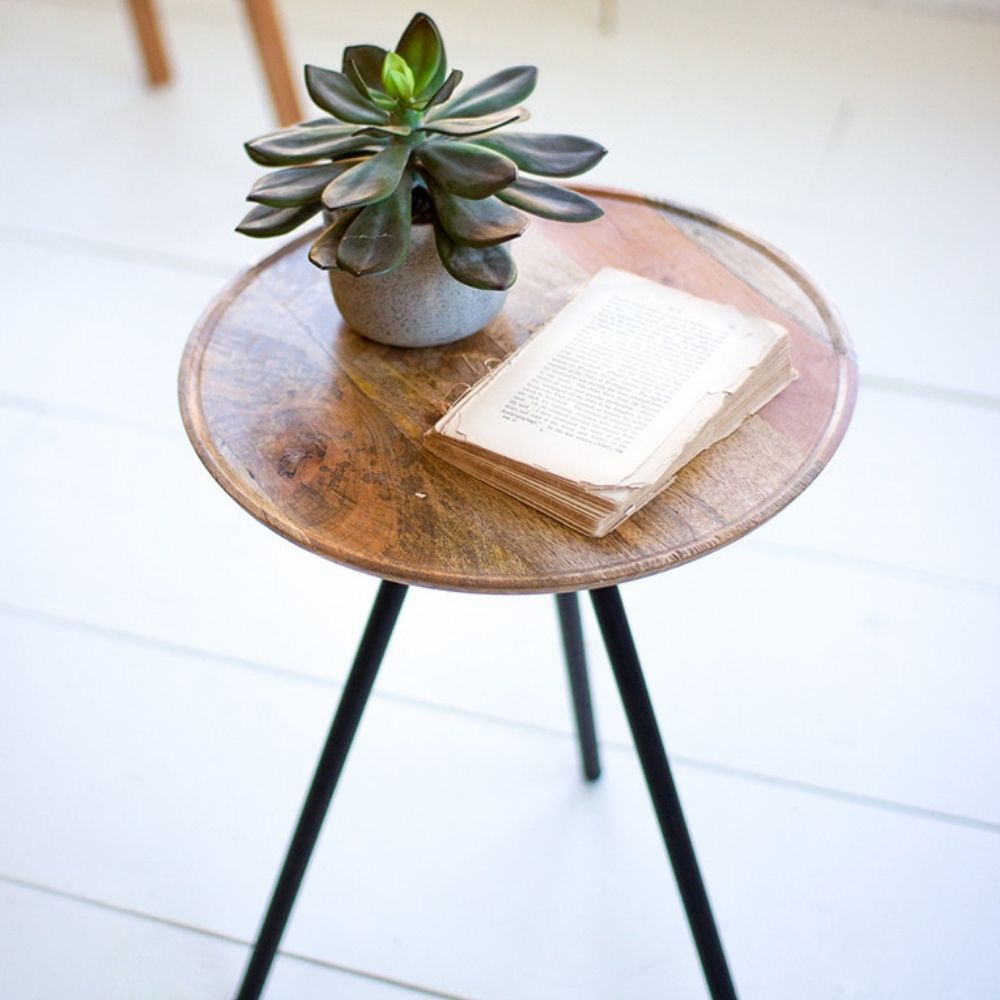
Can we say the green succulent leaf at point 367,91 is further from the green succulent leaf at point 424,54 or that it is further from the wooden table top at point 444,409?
the wooden table top at point 444,409

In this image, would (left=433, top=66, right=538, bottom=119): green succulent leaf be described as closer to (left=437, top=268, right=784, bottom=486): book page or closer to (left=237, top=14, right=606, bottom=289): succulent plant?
(left=237, top=14, right=606, bottom=289): succulent plant

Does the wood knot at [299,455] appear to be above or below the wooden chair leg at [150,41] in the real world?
above

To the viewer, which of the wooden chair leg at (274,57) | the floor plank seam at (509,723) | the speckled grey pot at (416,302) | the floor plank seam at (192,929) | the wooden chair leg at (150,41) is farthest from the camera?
the wooden chair leg at (150,41)

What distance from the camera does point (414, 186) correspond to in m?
0.96

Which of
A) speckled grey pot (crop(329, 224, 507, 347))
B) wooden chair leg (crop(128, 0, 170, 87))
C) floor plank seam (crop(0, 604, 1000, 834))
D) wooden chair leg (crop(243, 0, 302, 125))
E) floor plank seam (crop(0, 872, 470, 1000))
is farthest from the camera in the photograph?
wooden chair leg (crop(128, 0, 170, 87))

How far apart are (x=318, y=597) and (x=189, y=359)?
0.55 meters

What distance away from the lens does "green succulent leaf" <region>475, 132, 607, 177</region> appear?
37.1 inches

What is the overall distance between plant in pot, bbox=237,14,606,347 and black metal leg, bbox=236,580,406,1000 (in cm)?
22

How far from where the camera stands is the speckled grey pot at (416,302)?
947 mm

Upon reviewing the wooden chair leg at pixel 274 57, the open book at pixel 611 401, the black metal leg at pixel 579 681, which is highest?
the open book at pixel 611 401

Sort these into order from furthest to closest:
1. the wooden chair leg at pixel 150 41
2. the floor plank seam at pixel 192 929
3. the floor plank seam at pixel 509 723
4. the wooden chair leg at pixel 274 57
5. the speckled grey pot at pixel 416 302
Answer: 1. the wooden chair leg at pixel 150 41
2. the wooden chair leg at pixel 274 57
3. the floor plank seam at pixel 509 723
4. the floor plank seam at pixel 192 929
5. the speckled grey pot at pixel 416 302

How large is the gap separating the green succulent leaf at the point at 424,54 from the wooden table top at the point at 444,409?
185mm

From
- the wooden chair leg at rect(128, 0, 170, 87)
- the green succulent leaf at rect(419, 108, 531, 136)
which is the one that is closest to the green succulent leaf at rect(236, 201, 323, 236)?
the green succulent leaf at rect(419, 108, 531, 136)

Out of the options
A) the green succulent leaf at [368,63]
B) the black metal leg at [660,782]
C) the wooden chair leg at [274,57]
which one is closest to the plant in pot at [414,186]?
the green succulent leaf at [368,63]
